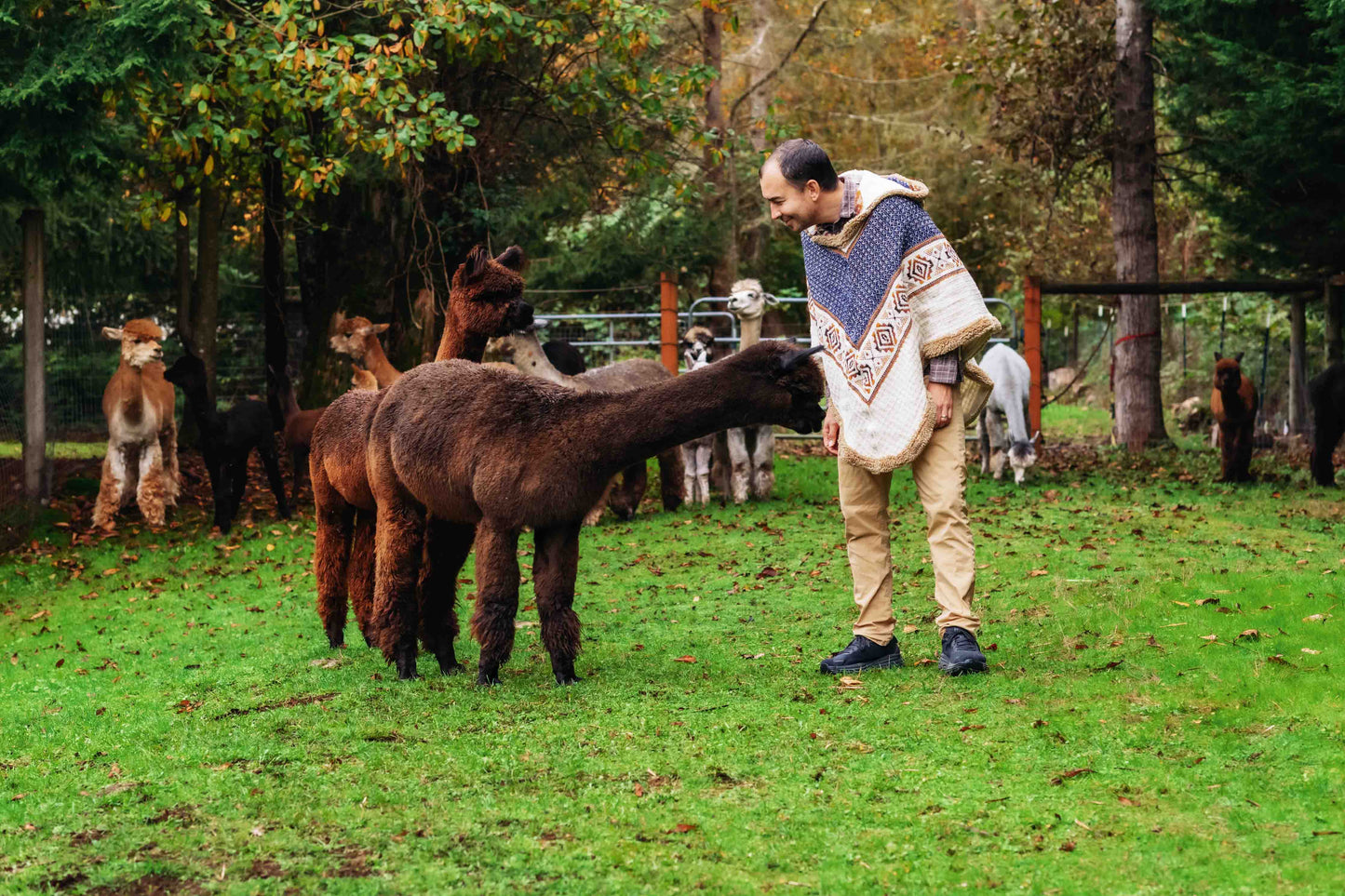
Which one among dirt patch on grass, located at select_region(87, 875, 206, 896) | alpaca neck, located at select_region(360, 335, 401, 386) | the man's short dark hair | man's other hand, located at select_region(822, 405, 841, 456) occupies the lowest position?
dirt patch on grass, located at select_region(87, 875, 206, 896)

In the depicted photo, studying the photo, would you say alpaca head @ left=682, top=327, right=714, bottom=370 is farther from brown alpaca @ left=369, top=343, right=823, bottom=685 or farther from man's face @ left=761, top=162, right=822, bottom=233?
man's face @ left=761, top=162, right=822, bottom=233

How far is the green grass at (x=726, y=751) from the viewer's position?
12.1ft

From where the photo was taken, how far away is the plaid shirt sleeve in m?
5.38

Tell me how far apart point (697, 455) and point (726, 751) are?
9.04 m

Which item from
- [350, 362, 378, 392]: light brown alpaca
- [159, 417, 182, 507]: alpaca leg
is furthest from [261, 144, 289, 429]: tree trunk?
[350, 362, 378, 392]: light brown alpaca

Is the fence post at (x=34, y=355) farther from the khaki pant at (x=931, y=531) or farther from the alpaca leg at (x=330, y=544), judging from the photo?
the khaki pant at (x=931, y=531)

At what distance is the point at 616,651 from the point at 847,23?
80.6 ft

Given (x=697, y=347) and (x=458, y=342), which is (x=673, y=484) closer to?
(x=697, y=347)

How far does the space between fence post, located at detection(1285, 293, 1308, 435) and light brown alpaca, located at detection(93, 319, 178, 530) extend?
12925mm

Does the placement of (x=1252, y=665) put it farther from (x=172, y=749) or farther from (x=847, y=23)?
(x=847, y=23)

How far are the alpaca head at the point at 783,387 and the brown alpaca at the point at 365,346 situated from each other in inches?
329

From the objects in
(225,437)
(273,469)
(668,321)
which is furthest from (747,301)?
(225,437)

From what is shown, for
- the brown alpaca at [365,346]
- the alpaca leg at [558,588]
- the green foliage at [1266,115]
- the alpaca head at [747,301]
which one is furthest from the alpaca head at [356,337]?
the green foliage at [1266,115]

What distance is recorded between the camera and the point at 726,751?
473 cm
